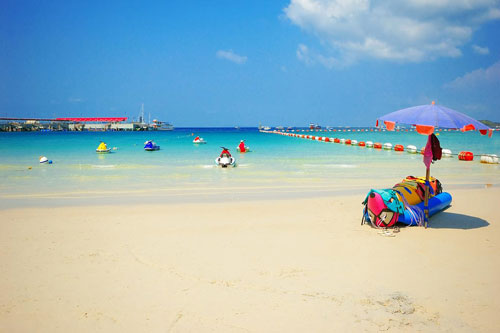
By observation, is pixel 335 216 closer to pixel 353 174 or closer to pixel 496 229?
pixel 496 229

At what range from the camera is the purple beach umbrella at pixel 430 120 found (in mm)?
6886

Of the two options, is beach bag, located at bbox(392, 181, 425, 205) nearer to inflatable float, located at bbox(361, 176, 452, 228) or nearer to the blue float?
inflatable float, located at bbox(361, 176, 452, 228)

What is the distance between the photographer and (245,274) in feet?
17.3

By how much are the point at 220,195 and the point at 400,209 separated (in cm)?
607

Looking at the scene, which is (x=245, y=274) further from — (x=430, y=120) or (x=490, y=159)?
(x=490, y=159)

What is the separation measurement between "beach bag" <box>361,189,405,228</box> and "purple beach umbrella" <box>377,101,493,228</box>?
804 mm

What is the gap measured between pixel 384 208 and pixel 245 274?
12.0 ft

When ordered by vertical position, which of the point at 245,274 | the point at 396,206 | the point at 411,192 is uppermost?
the point at 411,192

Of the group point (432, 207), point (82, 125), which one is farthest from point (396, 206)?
point (82, 125)

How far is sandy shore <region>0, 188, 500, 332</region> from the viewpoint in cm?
409

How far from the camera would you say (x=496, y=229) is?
7527mm

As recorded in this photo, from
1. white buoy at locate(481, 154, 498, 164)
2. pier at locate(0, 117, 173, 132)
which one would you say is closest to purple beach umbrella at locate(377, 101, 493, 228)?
white buoy at locate(481, 154, 498, 164)

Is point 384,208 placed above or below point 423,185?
below

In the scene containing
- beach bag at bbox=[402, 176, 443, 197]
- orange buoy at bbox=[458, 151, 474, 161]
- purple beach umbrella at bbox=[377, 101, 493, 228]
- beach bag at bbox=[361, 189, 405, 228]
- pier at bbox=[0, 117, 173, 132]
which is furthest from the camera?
pier at bbox=[0, 117, 173, 132]
